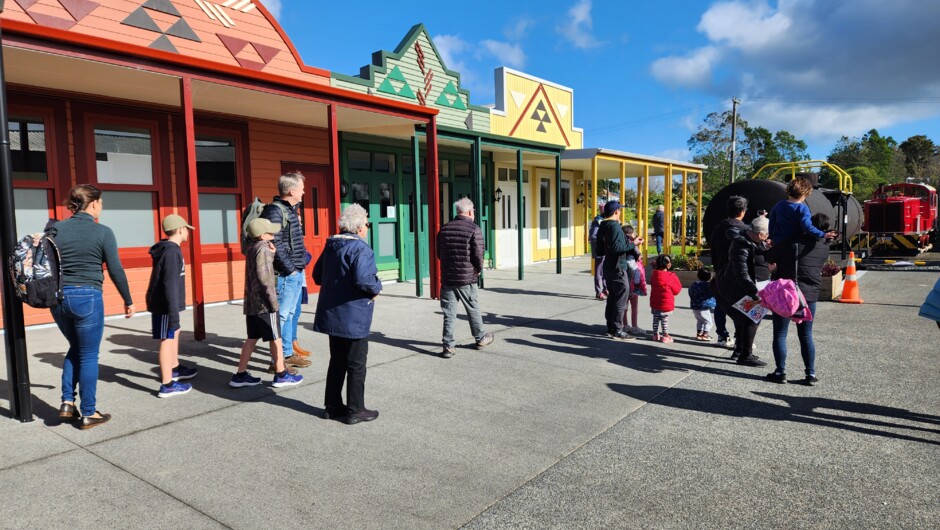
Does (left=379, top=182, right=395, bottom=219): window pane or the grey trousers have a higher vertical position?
(left=379, top=182, right=395, bottom=219): window pane

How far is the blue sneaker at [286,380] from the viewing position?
4.96 metres

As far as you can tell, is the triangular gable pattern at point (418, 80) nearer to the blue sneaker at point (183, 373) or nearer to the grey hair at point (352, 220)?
the blue sneaker at point (183, 373)

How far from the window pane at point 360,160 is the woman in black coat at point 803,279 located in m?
8.15

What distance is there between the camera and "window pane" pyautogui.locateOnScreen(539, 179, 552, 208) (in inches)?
670

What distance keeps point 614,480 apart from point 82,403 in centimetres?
362

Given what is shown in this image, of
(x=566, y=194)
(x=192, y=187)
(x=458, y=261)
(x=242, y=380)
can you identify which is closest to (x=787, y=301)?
(x=458, y=261)

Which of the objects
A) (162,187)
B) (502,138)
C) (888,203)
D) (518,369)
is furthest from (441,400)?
(888,203)

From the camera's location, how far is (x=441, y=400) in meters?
4.69

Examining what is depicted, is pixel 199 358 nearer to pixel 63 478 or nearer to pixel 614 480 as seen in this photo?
pixel 63 478

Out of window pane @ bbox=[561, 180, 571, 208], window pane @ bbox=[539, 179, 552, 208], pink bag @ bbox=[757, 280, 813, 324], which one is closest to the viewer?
pink bag @ bbox=[757, 280, 813, 324]

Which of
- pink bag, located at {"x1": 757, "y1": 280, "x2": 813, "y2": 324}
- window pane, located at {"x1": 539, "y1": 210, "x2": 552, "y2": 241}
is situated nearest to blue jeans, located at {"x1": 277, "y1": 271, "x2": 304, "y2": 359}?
pink bag, located at {"x1": 757, "y1": 280, "x2": 813, "y2": 324}

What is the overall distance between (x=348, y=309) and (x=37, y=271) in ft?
6.51

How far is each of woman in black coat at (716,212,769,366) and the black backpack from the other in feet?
17.8

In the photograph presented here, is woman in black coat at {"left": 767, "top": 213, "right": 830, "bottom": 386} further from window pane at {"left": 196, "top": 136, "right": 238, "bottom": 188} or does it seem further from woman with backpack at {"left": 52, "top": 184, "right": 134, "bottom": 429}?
window pane at {"left": 196, "top": 136, "right": 238, "bottom": 188}
